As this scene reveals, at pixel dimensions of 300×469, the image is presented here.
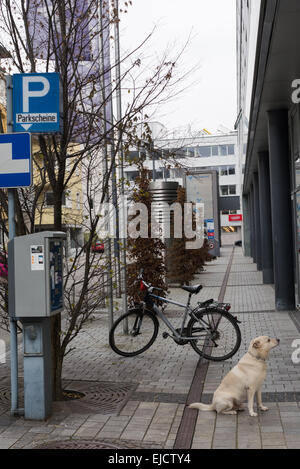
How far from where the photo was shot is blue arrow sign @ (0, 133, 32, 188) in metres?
5.21

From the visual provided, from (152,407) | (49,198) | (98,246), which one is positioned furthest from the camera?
(98,246)

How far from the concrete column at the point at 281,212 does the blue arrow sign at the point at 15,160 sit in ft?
26.0

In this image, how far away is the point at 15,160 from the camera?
17.2ft

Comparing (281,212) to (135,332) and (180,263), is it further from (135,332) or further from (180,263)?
(180,263)

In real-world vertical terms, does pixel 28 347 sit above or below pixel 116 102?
below

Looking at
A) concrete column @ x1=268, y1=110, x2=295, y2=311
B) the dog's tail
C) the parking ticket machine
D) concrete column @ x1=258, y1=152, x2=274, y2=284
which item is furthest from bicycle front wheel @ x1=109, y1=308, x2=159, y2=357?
concrete column @ x1=258, y1=152, x2=274, y2=284

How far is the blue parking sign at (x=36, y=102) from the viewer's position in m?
5.33

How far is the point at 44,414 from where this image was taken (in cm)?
513

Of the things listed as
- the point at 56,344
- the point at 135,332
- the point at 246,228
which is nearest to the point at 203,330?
the point at 135,332

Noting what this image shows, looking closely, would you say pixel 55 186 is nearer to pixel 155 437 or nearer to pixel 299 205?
pixel 155 437

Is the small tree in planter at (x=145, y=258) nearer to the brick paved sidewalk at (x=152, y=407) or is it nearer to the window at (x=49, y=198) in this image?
the brick paved sidewalk at (x=152, y=407)

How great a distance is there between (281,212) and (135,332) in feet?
17.9

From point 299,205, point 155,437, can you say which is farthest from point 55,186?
point 299,205
